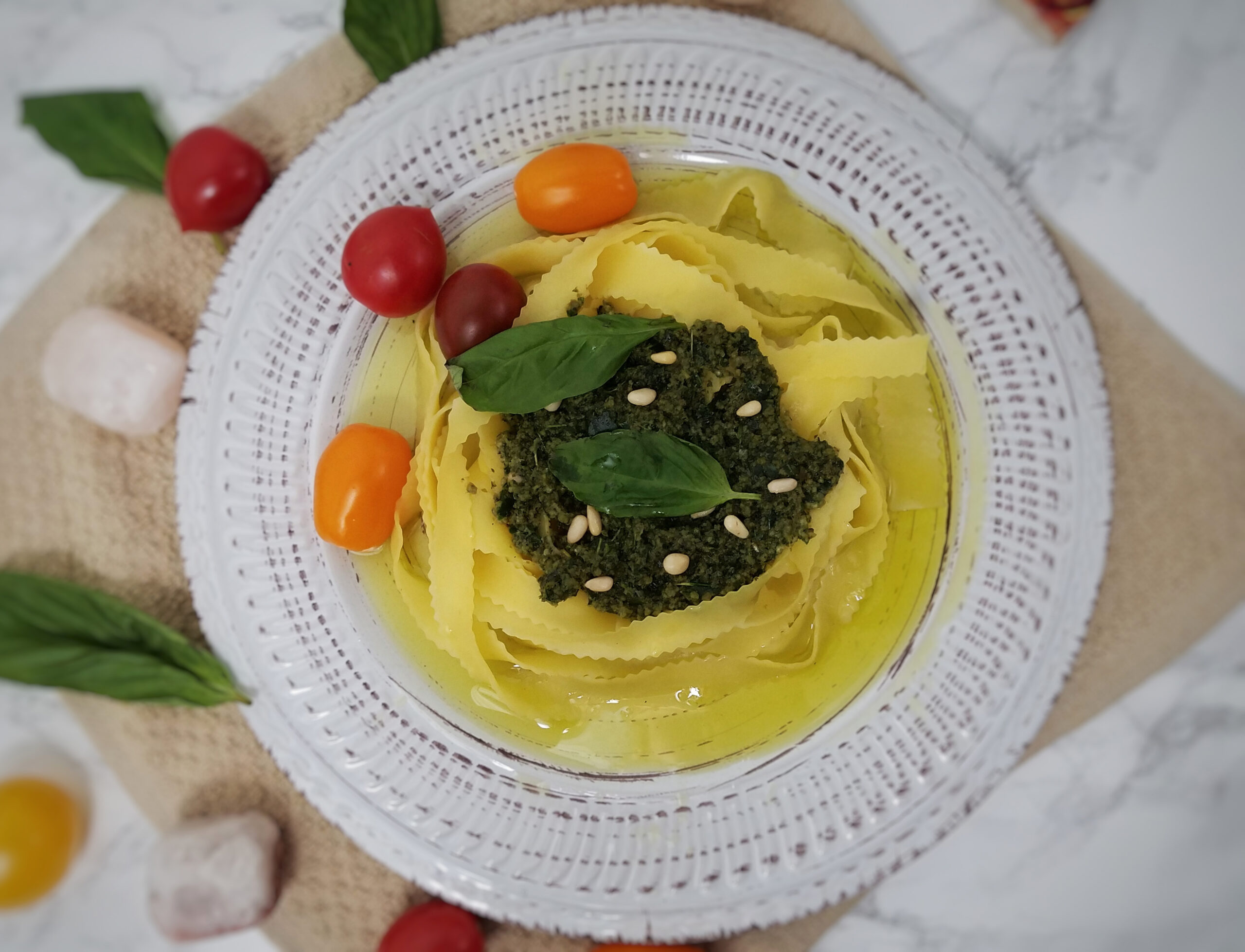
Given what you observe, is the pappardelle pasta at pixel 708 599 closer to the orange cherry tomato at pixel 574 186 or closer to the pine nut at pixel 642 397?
the orange cherry tomato at pixel 574 186

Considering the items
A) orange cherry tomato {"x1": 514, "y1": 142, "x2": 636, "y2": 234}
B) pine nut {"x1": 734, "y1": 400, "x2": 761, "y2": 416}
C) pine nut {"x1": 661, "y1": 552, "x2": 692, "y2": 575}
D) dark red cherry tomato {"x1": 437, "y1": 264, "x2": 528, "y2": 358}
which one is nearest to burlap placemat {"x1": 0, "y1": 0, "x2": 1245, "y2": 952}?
orange cherry tomato {"x1": 514, "y1": 142, "x2": 636, "y2": 234}

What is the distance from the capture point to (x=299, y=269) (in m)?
2.90

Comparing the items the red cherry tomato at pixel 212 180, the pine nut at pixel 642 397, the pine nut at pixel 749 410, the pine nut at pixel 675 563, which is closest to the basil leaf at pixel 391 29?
the red cherry tomato at pixel 212 180

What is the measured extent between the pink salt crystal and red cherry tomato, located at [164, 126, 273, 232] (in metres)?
2.27

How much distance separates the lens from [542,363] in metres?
2.48

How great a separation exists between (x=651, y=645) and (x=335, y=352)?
1.53 metres

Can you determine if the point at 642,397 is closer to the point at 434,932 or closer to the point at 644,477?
the point at 644,477

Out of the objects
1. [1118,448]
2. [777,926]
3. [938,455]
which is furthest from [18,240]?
[1118,448]

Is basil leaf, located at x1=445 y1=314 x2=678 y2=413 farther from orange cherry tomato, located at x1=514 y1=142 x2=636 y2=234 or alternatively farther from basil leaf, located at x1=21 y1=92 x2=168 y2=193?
basil leaf, located at x1=21 y1=92 x2=168 y2=193

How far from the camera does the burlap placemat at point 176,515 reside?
3.02m

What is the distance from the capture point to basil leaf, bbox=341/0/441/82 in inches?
117

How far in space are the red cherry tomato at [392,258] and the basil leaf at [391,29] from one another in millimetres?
656

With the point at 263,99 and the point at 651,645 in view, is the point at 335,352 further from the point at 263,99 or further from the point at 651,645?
the point at 651,645

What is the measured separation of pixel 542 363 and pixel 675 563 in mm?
739
